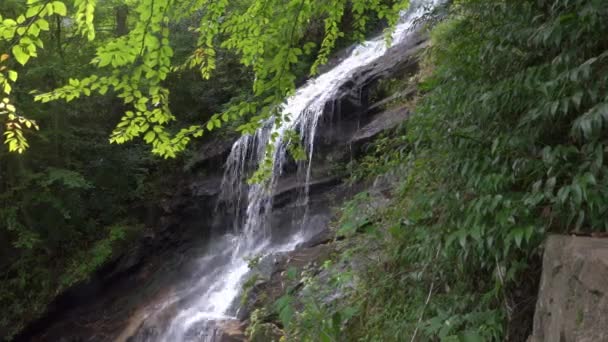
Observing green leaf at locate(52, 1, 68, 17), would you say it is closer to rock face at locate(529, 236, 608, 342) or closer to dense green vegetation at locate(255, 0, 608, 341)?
dense green vegetation at locate(255, 0, 608, 341)

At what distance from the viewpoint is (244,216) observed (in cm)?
920

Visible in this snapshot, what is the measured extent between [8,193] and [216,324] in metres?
5.48

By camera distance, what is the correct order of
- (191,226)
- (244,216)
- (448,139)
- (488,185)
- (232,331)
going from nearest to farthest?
(488,185), (448,139), (232,331), (244,216), (191,226)

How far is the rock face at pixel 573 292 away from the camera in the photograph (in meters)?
1.65

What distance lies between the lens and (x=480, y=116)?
306 cm

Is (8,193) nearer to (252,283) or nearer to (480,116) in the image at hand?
(252,283)

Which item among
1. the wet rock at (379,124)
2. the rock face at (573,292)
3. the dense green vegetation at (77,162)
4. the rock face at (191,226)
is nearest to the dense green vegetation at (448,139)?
the rock face at (573,292)

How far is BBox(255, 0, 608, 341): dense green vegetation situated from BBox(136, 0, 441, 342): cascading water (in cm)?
316

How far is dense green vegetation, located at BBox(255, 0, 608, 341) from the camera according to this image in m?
2.36

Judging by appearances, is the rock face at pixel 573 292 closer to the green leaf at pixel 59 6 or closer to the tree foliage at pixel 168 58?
the tree foliage at pixel 168 58

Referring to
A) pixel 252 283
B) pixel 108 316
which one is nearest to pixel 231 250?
pixel 108 316

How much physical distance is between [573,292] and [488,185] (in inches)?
34.5

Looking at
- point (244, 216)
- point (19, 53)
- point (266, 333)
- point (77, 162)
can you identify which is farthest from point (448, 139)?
point (77, 162)

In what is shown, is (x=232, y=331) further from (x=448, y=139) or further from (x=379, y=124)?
(x=379, y=124)
